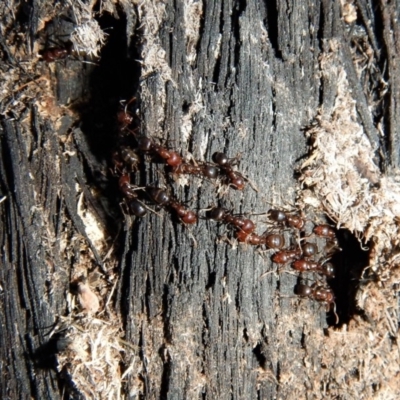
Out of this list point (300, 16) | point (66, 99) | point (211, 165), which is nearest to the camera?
point (211, 165)

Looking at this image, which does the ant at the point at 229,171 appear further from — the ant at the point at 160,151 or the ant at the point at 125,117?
the ant at the point at 125,117

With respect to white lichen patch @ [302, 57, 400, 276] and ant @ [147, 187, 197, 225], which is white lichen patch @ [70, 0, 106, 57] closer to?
ant @ [147, 187, 197, 225]

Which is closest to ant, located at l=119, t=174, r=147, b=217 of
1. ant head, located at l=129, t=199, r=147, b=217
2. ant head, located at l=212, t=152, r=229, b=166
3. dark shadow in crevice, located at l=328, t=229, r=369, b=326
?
ant head, located at l=129, t=199, r=147, b=217

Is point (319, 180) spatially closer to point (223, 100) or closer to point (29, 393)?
point (223, 100)

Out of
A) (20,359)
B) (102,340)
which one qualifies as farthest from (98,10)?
(20,359)

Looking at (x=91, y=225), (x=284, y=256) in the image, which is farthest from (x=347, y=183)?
(x=91, y=225)

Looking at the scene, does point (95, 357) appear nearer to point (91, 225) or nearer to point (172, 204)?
point (91, 225)

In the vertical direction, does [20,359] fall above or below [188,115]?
below
